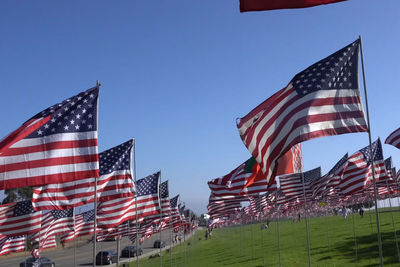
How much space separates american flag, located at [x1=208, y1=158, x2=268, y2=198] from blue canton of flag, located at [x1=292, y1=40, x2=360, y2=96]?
30.9 feet

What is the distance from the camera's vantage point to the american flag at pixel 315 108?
1092 cm

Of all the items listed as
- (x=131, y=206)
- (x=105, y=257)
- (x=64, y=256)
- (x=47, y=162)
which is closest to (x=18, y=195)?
(x=64, y=256)

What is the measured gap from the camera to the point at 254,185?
25.0 metres

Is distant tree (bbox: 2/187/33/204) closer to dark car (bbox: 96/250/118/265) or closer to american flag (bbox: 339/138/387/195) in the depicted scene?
dark car (bbox: 96/250/118/265)

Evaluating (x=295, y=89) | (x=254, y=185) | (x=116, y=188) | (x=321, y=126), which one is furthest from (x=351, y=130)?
(x=254, y=185)

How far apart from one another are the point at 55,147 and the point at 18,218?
465 inches

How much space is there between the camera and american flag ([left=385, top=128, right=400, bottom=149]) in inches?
685

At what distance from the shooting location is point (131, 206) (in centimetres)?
2222

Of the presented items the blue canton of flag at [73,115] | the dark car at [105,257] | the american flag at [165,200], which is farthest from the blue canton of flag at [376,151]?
the dark car at [105,257]

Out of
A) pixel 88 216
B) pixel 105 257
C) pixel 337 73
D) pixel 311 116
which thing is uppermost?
pixel 337 73

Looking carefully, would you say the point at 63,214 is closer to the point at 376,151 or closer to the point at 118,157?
the point at 118,157

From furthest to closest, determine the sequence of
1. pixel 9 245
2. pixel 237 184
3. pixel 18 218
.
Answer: pixel 9 245, pixel 237 184, pixel 18 218

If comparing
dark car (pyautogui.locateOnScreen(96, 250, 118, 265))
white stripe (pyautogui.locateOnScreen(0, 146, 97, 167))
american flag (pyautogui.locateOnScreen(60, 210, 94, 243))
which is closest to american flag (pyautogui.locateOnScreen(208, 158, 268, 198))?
american flag (pyautogui.locateOnScreen(60, 210, 94, 243))

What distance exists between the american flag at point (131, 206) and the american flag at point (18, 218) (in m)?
3.24
